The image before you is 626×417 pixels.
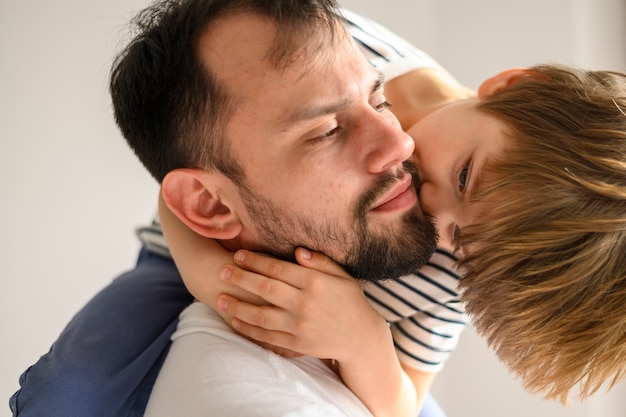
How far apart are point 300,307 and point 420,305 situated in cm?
31

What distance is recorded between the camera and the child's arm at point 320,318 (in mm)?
1103

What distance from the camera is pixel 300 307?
1.10 meters

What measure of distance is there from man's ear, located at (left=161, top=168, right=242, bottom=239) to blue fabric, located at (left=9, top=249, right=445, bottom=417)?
8.3 inches

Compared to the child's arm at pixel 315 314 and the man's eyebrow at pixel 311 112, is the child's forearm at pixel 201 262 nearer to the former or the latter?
the child's arm at pixel 315 314

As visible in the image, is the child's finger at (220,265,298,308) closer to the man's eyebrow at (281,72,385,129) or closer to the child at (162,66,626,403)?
the child at (162,66,626,403)

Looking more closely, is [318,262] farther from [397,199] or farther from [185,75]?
[185,75]

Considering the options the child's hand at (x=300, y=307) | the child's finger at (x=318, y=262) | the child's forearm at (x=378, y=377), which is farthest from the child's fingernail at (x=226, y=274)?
the child's forearm at (x=378, y=377)

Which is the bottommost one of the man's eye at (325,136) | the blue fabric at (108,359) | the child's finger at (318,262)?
the blue fabric at (108,359)

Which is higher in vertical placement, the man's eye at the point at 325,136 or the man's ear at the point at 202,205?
the man's eye at the point at 325,136

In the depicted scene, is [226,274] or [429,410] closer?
[226,274]

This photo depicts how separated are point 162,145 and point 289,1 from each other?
30 cm

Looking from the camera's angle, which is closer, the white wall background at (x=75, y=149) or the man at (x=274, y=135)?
the man at (x=274, y=135)

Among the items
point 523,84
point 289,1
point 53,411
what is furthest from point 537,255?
point 53,411

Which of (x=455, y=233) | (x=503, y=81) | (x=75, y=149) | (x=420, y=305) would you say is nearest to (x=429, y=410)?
(x=420, y=305)
